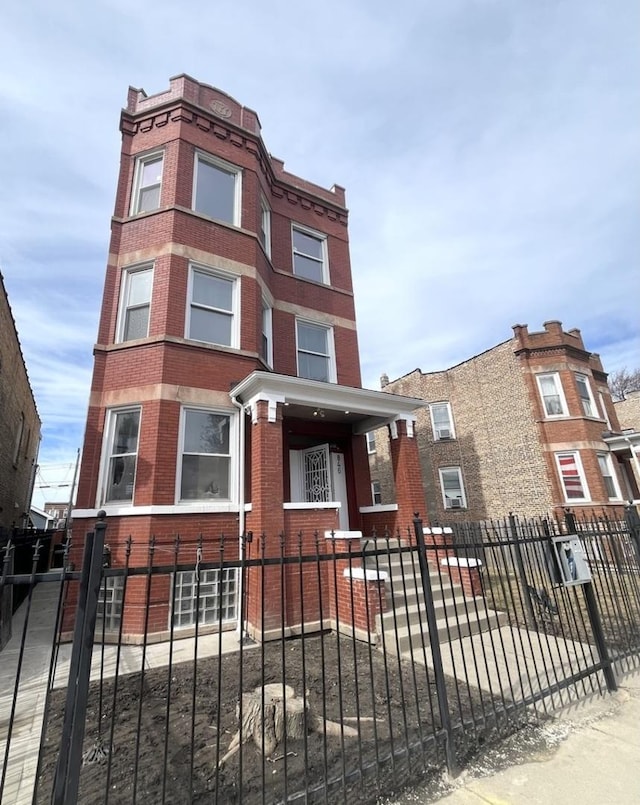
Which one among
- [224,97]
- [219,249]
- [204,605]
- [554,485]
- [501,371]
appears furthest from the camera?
[501,371]

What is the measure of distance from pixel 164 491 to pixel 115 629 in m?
2.40

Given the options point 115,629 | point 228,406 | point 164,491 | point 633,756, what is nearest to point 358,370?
point 228,406

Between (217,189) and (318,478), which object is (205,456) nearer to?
(318,478)

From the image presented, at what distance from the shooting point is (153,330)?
27.4ft

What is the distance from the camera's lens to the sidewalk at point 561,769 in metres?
2.74

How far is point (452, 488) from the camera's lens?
1927cm

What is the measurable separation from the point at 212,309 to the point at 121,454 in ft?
12.4

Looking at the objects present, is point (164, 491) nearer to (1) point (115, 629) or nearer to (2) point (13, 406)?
(1) point (115, 629)

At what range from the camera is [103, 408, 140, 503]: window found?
7543 millimetres

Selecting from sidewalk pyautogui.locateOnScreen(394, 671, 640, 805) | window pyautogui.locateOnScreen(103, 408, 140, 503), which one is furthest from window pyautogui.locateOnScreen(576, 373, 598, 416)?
window pyautogui.locateOnScreen(103, 408, 140, 503)

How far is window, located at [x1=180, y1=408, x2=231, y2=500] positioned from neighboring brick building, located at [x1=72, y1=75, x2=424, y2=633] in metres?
0.02

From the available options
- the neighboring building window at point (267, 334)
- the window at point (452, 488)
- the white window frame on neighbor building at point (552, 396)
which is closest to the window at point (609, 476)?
the white window frame on neighbor building at point (552, 396)

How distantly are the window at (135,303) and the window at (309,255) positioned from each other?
14.7 feet

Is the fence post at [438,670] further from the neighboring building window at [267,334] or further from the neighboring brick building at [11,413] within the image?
the neighboring brick building at [11,413]
